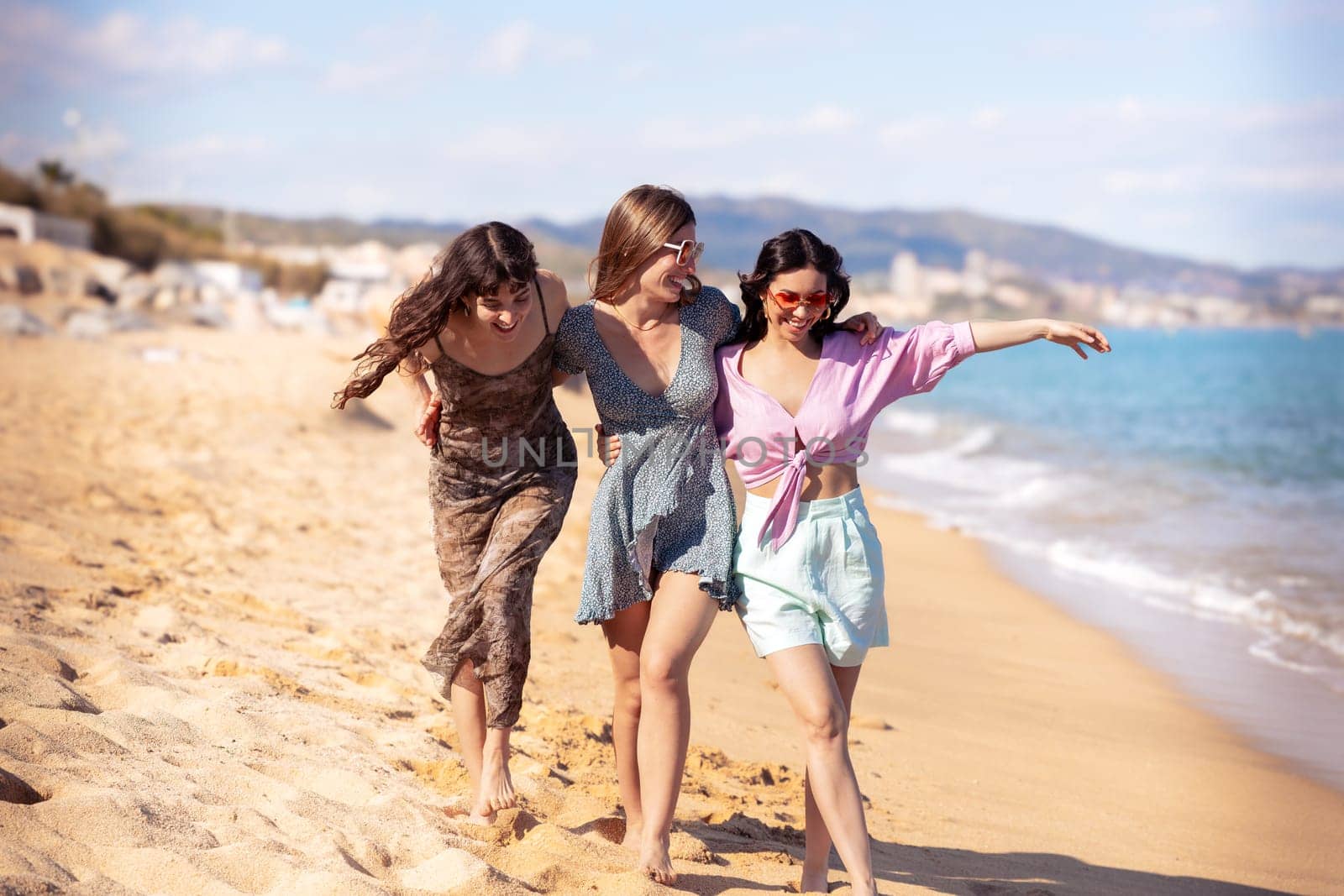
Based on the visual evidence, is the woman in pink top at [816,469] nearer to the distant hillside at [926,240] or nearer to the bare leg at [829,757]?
the bare leg at [829,757]

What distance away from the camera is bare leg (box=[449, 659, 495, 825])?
3.60m

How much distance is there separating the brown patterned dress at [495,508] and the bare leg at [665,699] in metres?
0.44

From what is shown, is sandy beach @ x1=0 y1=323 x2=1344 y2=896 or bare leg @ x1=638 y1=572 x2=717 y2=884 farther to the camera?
bare leg @ x1=638 y1=572 x2=717 y2=884

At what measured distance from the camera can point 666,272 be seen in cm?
335

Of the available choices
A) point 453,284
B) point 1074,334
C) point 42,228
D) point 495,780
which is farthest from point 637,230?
point 42,228

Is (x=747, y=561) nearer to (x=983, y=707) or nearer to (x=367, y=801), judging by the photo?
(x=367, y=801)

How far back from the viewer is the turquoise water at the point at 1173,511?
7.32 metres

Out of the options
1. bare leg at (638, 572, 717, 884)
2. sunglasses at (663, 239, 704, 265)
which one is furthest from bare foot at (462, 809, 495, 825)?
sunglasses at (663, 239, 704, 265)

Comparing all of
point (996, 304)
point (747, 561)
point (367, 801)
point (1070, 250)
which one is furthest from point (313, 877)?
point (1070, 250)

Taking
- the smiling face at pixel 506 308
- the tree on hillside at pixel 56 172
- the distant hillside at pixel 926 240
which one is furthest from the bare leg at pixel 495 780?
the distant hillside at pixel 926 240

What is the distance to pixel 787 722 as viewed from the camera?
5.29m

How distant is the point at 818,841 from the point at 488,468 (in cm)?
145

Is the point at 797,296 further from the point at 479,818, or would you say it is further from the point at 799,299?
the point at 479,818

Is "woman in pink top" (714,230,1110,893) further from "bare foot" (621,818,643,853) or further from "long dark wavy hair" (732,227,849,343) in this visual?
"bare foot" (621,818,643,853)
